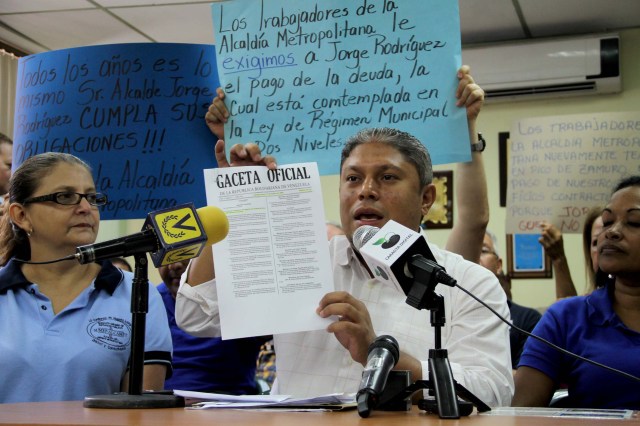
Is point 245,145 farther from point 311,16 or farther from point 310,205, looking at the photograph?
point 311,16

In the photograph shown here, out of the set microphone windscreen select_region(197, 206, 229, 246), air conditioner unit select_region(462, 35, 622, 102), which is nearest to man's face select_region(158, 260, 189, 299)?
microphone windscreen select_region(197, 206, 229, 246)

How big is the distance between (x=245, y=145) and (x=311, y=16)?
44cm

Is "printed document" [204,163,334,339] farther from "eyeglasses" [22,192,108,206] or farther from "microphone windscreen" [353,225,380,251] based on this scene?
"eyeglasses" [22,192,108,206]

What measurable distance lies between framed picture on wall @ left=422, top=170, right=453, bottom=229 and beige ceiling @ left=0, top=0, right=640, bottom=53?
0.96m

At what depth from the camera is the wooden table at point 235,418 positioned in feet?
3.74

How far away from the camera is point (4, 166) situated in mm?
3568

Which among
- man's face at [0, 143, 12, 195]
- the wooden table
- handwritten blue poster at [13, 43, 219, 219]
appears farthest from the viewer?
man's face at [0, 143, 12, 195]

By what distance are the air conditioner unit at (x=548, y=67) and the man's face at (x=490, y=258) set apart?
6.35 ft

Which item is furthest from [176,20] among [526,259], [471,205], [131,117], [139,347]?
[139,347]

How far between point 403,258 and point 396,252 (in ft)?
0.05

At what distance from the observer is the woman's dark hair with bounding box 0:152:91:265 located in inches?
84.7

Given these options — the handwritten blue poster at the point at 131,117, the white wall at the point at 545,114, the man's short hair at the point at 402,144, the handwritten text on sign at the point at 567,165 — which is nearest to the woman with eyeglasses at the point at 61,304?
the handwritten blue poster at the point at 131,117

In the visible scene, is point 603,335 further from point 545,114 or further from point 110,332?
point 545,114

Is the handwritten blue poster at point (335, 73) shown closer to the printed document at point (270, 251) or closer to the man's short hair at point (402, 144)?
the man's short hair at point (402, 144)
